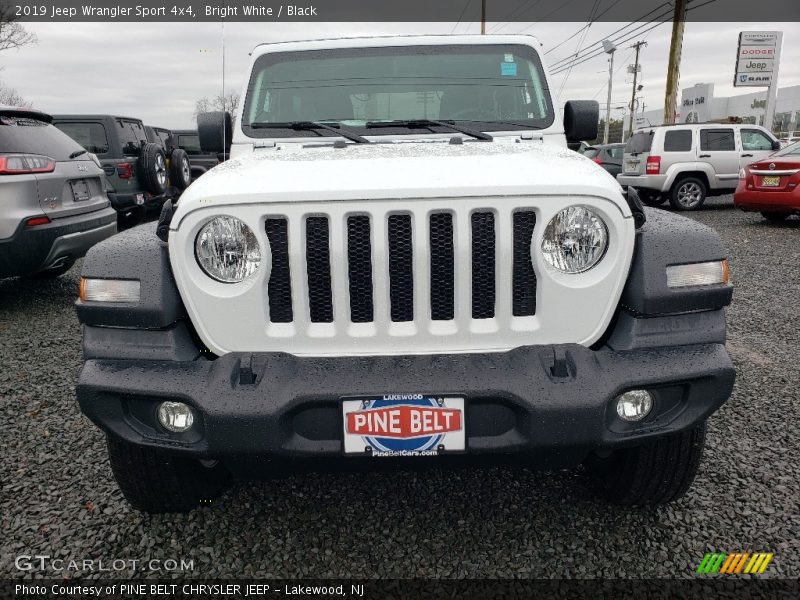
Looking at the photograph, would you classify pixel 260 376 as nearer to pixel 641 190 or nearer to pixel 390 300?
pixel 390 300

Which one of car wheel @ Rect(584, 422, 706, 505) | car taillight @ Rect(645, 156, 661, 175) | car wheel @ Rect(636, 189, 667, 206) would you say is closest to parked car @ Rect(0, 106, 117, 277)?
car wheel @ Rect(584, 422, 706, 505)

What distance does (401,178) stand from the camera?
204 centimetres

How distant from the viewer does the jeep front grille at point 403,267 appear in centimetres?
198

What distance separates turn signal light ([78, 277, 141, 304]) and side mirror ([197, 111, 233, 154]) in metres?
1.53

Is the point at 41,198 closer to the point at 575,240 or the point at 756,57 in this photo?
the point at 575,240

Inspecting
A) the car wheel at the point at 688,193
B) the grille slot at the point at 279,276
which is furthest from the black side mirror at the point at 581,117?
the car wheel at the point at 688,193

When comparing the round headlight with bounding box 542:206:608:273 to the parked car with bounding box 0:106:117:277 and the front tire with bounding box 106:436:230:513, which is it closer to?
the front tire with bounding box 106:436:230:513

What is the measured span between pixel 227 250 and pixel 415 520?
1.30 metres

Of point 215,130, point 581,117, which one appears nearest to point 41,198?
point 215,130

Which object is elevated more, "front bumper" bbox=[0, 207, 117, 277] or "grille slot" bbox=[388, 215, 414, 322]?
"grille slot" bbox=[388, 215, 414, 322]

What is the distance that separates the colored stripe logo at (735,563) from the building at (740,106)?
5741cm

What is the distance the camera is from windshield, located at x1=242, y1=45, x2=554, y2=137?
332 cm

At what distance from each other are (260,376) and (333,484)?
3.30 feet

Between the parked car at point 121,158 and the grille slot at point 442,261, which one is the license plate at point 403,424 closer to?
the grille slot at point 442,261
